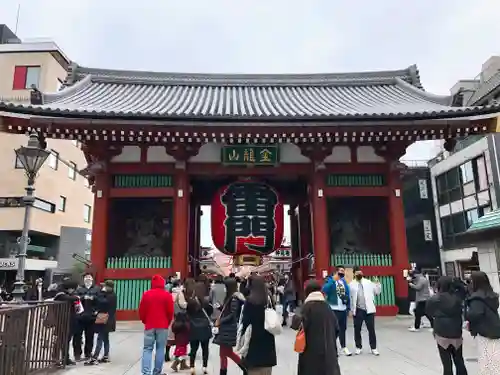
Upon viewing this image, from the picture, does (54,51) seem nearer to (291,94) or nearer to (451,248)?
(291,94)

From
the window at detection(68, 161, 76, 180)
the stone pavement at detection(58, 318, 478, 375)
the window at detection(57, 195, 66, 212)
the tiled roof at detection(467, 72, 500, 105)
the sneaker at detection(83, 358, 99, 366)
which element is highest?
the tiled roof at detection(467, 72, 500, 105)

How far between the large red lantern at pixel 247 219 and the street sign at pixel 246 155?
0.69 metres

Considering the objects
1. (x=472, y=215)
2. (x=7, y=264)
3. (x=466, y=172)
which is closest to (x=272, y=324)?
(x=7, y=264)

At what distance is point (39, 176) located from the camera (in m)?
28.8

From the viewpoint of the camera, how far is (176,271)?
12.3 meters

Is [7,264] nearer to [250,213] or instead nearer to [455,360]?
[250,213]

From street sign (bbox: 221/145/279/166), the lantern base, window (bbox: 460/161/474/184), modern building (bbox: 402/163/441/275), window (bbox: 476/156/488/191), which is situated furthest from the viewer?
modern building (bbox: 402/163/441/275)

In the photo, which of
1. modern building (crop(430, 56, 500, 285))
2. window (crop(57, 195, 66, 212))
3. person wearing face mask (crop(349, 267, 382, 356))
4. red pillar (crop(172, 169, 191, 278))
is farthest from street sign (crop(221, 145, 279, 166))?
window (crop(57, 195, 66, 212))

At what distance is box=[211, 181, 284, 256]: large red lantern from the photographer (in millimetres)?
12523

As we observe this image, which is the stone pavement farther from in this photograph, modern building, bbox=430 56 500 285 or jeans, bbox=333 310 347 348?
modern building, bbox=430 56 500 285

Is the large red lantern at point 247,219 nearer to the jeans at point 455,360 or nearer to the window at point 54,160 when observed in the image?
Result: the jeans at point 455,360

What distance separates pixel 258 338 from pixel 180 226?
825 cm

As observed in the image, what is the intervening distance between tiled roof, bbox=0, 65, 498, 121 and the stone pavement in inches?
239

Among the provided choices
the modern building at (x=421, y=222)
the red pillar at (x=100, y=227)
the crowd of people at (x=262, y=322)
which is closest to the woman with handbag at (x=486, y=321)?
the crowd of people at (x=262, y=322)
